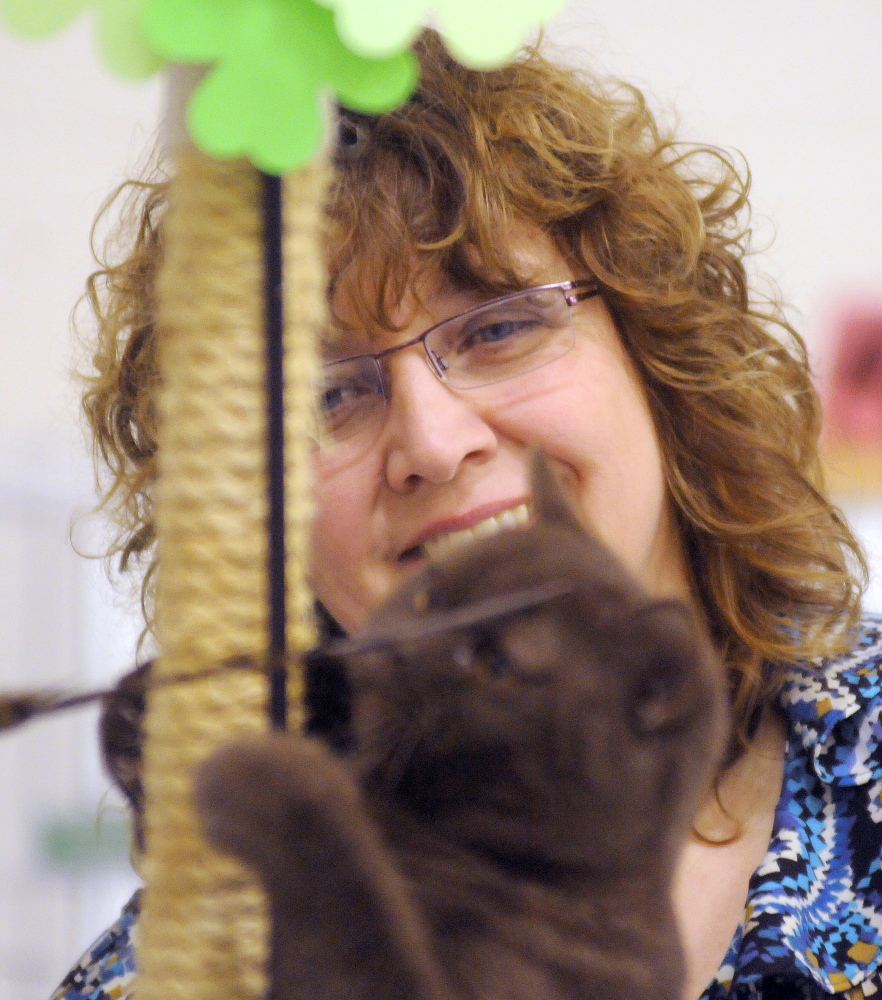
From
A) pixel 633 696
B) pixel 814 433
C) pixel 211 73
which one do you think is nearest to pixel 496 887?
pixel 633 696

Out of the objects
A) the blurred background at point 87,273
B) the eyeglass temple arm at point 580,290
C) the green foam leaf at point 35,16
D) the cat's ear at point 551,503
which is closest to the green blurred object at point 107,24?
the green foam leaf at point 35,16

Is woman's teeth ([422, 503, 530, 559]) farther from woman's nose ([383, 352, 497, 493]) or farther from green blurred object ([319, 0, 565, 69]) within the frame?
green blurred object ([319, 0, 565, 69])

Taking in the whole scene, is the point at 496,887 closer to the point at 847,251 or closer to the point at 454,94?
the point at 454,94

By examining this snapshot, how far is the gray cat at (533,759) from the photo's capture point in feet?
0.94

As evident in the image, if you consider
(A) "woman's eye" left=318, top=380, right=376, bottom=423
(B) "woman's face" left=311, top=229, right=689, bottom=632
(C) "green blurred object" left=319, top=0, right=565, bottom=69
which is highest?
(C) "green blurred object" left=319, top=0, right=565, bottom=69

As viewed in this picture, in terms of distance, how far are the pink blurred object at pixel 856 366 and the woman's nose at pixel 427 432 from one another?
4.09 ft

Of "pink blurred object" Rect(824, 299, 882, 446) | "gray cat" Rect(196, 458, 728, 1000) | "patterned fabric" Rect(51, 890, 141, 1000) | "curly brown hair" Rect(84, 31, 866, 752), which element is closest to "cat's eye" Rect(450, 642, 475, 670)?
"gray cat" Rect(196, 458, 728, 1000)

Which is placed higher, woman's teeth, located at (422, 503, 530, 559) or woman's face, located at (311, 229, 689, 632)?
woman's face, located at (311, 229, 689, 632)

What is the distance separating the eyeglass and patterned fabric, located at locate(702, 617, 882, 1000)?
1.21ft

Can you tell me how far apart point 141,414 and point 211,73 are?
1.43 feet

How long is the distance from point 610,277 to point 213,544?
16.7 inches

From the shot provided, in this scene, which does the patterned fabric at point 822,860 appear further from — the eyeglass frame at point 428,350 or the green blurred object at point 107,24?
the green blurred object at point 107,24

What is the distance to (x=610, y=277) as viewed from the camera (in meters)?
0.66

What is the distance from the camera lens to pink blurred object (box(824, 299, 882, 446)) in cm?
161
